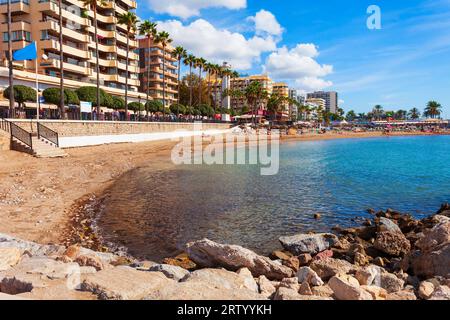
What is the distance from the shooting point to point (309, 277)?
688cm

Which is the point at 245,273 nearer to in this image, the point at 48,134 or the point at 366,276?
the point at 366,276

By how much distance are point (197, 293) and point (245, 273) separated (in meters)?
2.25

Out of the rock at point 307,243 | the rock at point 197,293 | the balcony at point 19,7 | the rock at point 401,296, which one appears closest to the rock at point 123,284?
the rock at point 197,293

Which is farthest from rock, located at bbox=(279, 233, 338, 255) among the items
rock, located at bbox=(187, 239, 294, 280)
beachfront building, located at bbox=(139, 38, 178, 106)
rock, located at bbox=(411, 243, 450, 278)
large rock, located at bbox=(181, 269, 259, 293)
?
beachfront building, located at bbox=(139, 38, 178, 106)

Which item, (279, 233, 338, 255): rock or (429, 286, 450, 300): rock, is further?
(279, 233, 338, 255): rock

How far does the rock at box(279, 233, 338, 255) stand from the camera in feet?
33.7

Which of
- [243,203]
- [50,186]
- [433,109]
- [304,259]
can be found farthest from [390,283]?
[433,109]

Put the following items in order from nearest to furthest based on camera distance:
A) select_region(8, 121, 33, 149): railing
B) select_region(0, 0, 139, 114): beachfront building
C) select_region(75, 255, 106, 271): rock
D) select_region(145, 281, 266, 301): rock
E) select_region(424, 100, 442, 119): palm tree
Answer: select_region(145, 281, 266, 301): rock, select_region(75, 255, 106, 271): rock, select_region(8, 121, 33, 149): railing, select_region(0, 0, 139, 114): beachfront building, select_region(424, 100, 442, 119): palm tree

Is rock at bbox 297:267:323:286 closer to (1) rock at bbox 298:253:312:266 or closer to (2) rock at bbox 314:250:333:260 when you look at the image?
(1) rock at bbox 298:253:312:266

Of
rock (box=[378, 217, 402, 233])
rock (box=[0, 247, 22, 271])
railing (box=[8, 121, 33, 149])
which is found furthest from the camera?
railing (box=[8, 121, 33, 149])

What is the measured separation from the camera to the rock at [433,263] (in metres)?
7.38

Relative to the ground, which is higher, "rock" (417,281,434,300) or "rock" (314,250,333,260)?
"rock" (417,281,434,300)

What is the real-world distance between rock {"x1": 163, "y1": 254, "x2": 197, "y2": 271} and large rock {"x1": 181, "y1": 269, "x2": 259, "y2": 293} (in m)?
2.40
